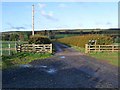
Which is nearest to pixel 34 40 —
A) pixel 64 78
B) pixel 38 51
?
pixel 38 51

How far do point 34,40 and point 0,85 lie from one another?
24.0m

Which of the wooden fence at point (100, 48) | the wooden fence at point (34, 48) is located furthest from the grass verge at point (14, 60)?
the wooden fence at point (100, 48)

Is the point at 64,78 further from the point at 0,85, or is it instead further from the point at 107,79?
the point at 0,85

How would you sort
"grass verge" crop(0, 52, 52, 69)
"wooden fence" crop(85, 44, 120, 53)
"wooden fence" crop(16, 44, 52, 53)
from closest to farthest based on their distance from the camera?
"grass verge" crop(0, 52, 52, 69), "wooden fence" crop(16, 44, 52, 53), "wooden fence" crop(85, 44, 120, 53)

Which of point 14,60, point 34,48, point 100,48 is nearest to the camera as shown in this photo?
point 14,60

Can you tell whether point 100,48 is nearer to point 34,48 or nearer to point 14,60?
point 34,48

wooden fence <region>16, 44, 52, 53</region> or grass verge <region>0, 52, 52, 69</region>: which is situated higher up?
wooden fence <region>16, 44, 52, 53</region>

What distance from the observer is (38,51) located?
3023 cm

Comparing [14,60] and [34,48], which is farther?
[34,48]

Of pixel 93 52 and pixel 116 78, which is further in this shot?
pixel 93 52

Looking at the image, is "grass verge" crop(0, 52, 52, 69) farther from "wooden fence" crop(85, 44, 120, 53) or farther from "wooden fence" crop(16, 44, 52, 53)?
"wooden fence" crop(85, 44, 120, 53)

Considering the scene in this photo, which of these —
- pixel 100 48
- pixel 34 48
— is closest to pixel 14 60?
pixel 34 48

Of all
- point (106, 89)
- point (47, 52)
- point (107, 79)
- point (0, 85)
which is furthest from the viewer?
point (47, 52)

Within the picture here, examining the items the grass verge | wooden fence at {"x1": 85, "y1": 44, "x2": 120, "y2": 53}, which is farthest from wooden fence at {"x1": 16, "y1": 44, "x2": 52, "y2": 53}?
the grass verge
